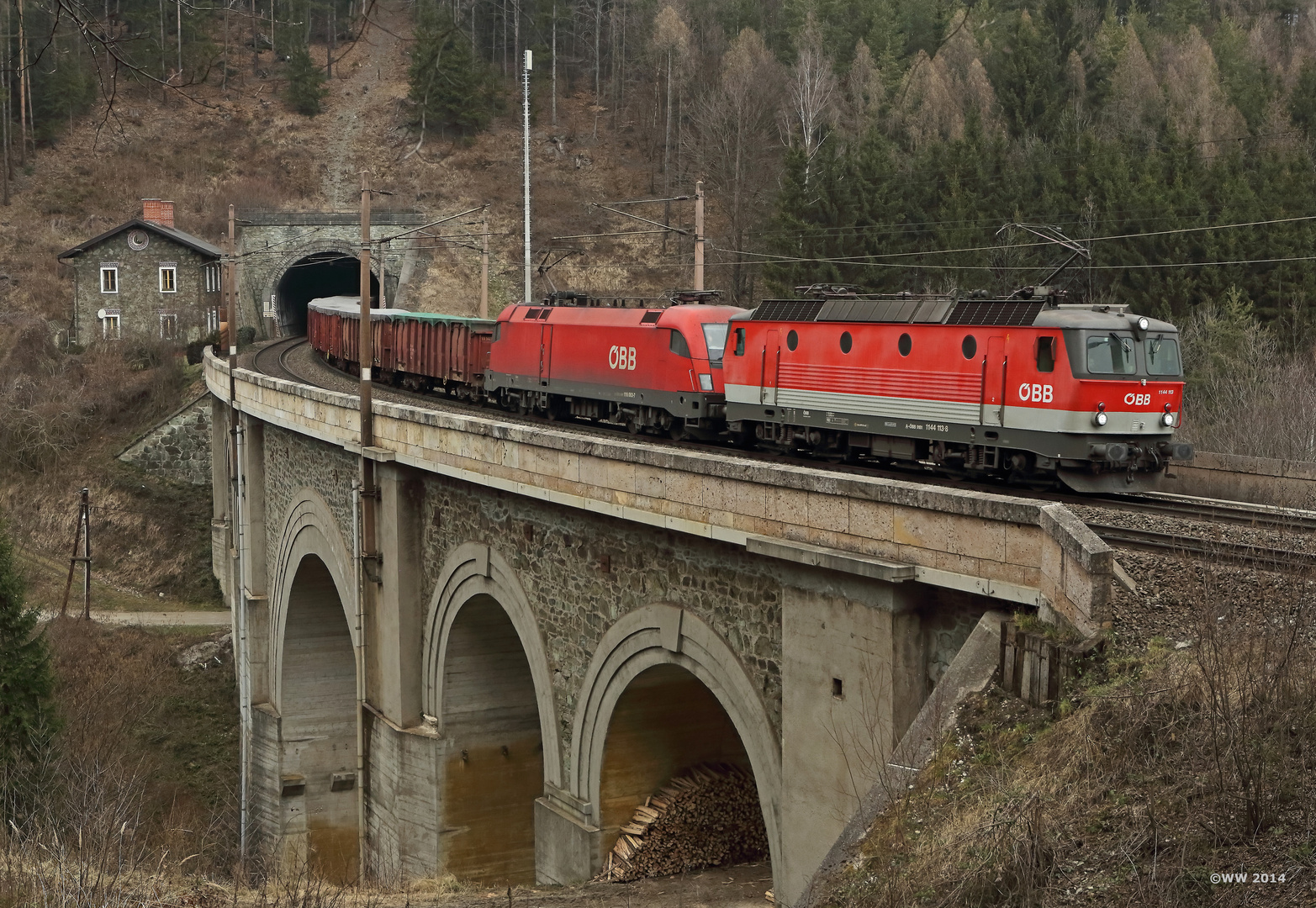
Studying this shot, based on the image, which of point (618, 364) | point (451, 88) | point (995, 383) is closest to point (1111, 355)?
point (995, 383)

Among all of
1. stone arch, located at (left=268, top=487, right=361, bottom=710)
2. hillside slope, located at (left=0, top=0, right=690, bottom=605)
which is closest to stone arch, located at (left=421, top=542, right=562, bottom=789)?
stone arch, located at (left=268, top=487, right=361, bottom=710)

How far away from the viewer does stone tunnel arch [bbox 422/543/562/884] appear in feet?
66.8

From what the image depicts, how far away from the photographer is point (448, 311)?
210 feet

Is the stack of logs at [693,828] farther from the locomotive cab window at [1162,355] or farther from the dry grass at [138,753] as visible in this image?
the locomotive cab window at [1162,355]

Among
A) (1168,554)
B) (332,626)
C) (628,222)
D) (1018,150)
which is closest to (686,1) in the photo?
(628,222)

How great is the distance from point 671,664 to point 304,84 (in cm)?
7783

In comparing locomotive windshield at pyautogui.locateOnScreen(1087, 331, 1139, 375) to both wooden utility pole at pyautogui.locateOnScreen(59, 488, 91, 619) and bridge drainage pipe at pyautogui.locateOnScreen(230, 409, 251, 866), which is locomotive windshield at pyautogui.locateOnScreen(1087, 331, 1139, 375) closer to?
bridge drainage pipe at pyautogui.locateOnScreen(230, 409, 251, 866)

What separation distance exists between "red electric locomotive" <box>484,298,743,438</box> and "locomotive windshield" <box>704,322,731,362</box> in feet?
0.05

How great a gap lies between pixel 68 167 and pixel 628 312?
63807mm

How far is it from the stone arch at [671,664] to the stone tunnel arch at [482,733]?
13.5ft

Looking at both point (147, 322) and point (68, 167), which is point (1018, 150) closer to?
point (147, 322)

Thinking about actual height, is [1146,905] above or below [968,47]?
below

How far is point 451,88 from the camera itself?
80812 millimetres

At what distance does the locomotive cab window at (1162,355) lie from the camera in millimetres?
16016
